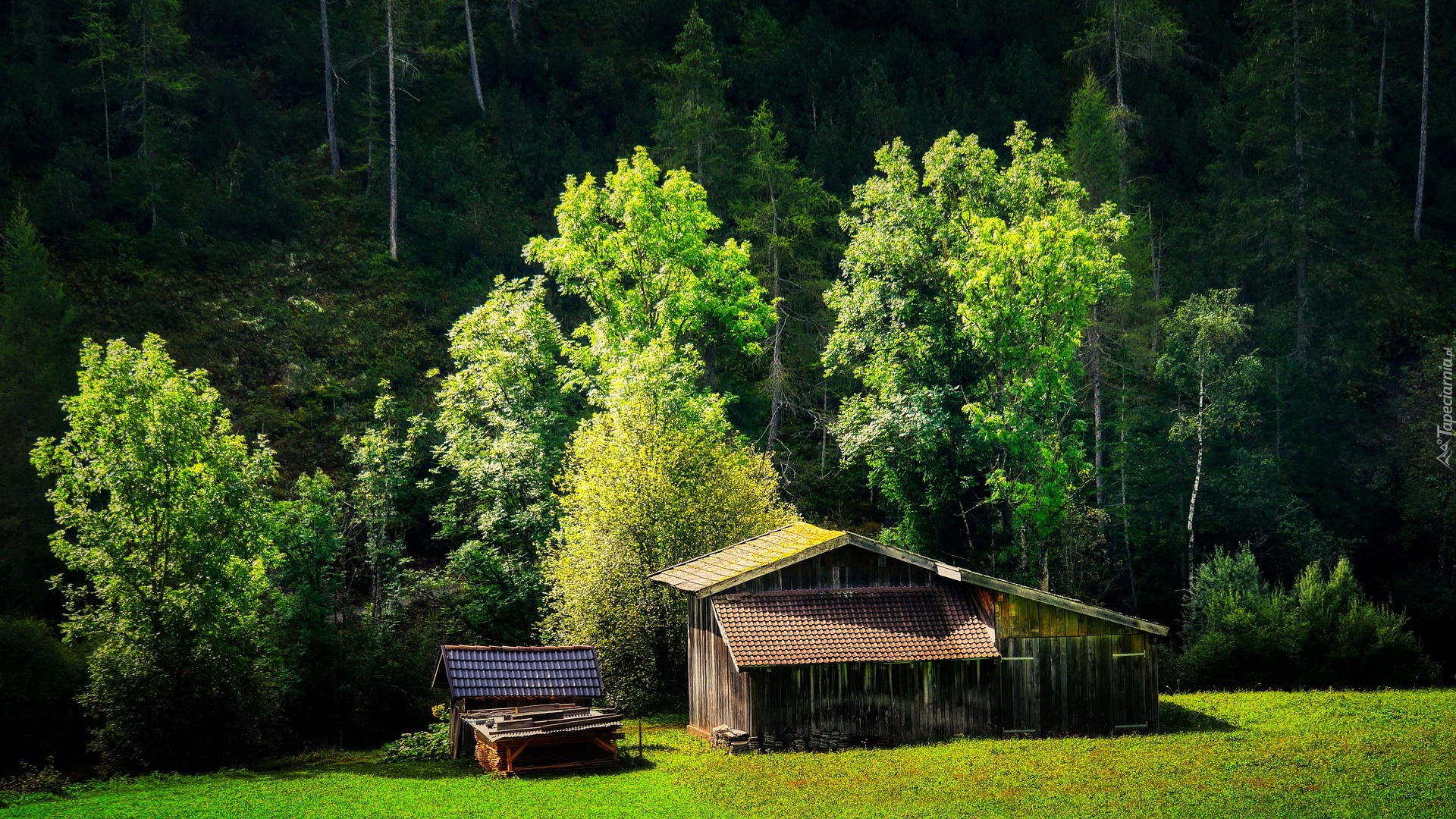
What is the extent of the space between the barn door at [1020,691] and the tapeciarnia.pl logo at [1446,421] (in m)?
28.6

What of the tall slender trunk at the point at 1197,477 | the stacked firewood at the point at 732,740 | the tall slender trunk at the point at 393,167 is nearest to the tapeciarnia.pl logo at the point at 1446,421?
the tall slender trunk at the point at 1197,477

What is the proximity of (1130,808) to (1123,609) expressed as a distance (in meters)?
27.7

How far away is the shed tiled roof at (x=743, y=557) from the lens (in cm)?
3147

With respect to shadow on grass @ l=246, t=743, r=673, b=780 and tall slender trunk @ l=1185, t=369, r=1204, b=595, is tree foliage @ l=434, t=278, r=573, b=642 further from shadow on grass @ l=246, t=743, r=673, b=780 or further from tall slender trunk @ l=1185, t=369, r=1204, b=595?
tall slender trunk @ l=1185, t=369, r=1204, b=595

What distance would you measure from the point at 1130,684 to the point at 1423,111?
50.9 m

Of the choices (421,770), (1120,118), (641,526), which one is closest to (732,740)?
(421,770)

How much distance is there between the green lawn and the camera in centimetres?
2331

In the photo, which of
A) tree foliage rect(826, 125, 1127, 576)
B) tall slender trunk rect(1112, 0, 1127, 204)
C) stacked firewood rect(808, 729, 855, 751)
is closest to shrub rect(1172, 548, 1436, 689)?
tree foliage rect(826, 125, 1127, 576)

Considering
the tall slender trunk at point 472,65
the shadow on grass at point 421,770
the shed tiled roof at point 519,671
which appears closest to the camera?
the shadow on grass at point 421,770

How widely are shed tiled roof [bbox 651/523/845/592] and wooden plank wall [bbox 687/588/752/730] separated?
762 millimetres

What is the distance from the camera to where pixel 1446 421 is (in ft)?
167

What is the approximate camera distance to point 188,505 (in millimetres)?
31203

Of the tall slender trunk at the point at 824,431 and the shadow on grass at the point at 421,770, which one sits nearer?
the shadow on grass at the point at 421,770

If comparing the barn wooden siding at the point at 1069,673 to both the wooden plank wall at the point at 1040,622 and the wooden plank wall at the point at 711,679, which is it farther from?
the wooden plank wall at the point at 711,679
